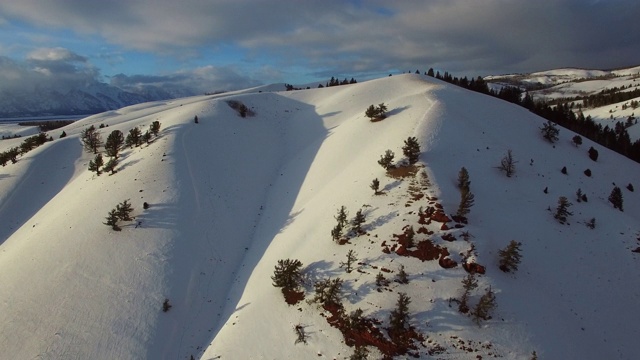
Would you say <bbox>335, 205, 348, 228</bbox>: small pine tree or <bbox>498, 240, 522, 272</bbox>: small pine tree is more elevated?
<bbox>335, 205, 348, 228</bbox>: small pine tree

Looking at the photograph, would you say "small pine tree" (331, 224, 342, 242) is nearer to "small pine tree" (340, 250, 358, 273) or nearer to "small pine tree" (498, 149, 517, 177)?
"small pine tree" (340, 250, 358, 273)

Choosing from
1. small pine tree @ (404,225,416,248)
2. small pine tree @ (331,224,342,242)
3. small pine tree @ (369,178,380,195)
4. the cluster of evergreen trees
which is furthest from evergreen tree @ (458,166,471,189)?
the cluster of evergreen trees

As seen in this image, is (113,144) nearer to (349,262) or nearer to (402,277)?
(349,262)

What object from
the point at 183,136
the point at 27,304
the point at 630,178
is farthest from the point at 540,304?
the point at 183,136

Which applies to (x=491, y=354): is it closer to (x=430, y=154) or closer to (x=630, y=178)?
(x=430, y=154)

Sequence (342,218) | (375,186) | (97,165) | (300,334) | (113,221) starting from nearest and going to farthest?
(300,334) → (342,218) → (375,186) → (113,221) → (97,165)

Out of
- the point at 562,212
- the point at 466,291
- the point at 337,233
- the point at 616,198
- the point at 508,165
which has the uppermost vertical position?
→ the point at 508,165

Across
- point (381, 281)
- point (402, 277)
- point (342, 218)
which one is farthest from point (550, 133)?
point (381, 281)
